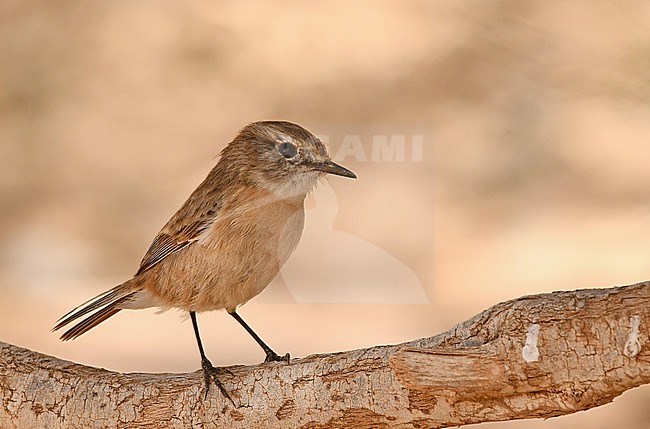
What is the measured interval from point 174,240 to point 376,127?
0.64 m

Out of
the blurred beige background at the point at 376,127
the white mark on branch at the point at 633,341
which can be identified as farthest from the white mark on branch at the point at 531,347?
the blurred beige background at the point at 376,127

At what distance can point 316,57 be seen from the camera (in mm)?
2768

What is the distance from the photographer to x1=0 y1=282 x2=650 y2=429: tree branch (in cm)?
160

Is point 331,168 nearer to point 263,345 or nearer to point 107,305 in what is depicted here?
point 263,345

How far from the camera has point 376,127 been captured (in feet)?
8.16

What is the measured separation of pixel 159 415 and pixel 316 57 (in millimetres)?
1174

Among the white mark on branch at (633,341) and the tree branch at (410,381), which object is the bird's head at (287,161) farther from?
the white mark on branch at (633,341)

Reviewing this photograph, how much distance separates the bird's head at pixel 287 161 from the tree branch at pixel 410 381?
0.37 m

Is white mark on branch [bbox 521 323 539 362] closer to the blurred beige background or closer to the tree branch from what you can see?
the tree branch

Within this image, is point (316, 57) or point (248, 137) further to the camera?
point (316, 57)

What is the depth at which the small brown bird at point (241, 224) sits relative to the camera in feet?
6.64

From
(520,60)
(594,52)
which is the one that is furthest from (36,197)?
(594,52)

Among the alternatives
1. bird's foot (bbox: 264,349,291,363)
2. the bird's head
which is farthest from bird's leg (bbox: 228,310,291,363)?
the bird's head

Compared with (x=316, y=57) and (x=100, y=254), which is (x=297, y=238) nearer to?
(x=316, y=57)
